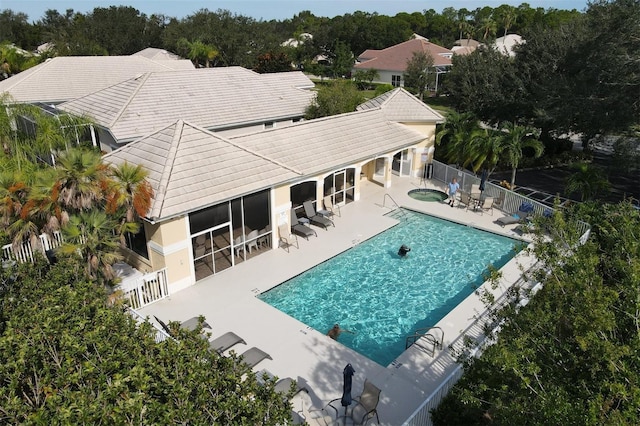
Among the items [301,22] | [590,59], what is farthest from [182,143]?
[301,22]

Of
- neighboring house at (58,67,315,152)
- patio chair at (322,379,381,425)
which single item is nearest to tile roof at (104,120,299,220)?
neighboring house at (58,67,315,152)

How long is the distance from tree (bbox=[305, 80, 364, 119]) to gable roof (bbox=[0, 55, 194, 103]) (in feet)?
53.1

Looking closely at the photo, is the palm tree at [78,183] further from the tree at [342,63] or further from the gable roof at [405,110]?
the tree at [342,63]

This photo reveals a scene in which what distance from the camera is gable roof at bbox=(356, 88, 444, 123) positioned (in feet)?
94.5

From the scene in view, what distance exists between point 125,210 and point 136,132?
11.2m

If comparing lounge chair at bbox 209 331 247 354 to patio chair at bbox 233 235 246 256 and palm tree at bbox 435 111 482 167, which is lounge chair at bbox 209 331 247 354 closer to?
patio chair at bbox 233 235 246 256

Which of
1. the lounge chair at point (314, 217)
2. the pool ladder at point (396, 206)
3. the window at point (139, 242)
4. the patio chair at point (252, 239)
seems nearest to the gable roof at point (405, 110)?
the pool ladder at point (396, 206)

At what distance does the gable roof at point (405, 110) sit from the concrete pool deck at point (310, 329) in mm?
8996

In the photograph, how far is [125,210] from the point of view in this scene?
1486 cm

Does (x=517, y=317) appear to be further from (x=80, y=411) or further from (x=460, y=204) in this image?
(x=460, y=204)

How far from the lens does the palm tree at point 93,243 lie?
43.8ft

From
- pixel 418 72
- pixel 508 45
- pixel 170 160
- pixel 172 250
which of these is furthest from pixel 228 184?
pixel 508 45

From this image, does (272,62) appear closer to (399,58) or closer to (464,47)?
(399,58)

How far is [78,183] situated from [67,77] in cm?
2660
